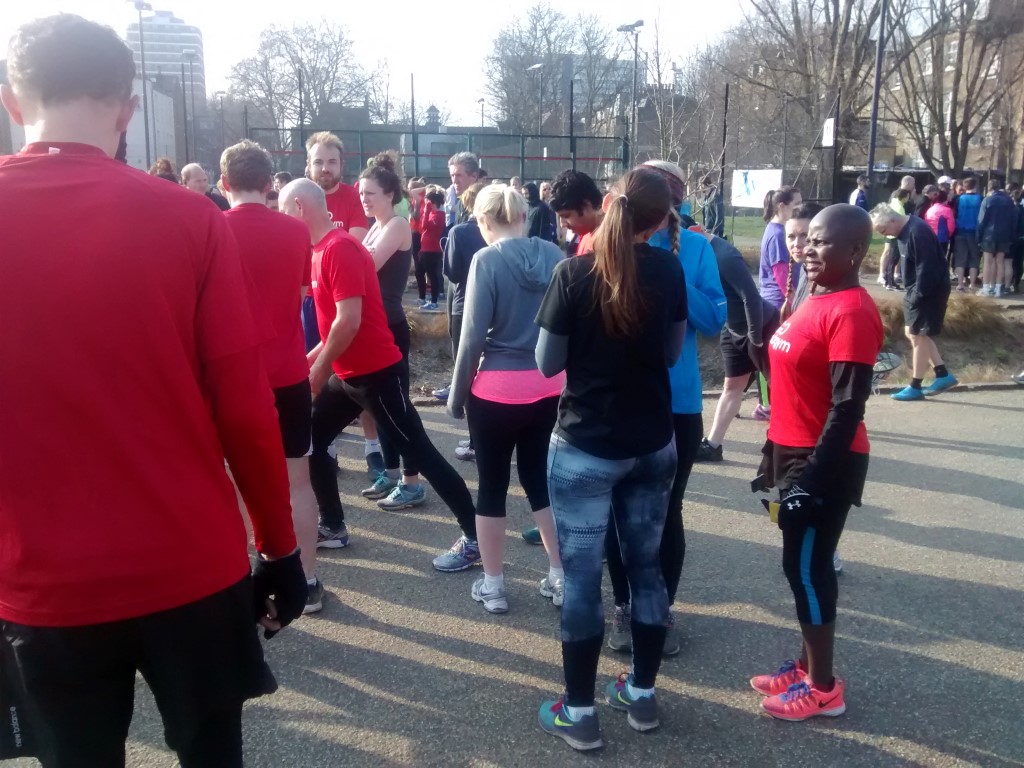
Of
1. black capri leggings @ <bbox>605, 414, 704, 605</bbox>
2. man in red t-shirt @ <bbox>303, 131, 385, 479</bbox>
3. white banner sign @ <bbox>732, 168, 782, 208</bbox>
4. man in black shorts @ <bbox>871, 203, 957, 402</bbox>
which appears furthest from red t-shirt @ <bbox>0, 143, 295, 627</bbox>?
white banner sign @ <bbox>732, 168, 782, 208</bbox>

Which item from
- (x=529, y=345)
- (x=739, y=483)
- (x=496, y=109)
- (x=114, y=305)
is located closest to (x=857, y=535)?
(x=739, y=483)

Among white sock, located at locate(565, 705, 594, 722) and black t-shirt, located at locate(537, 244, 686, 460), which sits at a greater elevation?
black t-shirt, located at locate(537, 244, 686, 460)

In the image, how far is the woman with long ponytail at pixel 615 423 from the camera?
102 inches

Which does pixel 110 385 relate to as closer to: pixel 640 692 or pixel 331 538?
pixel 640 692

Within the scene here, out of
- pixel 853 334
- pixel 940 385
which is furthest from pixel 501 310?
pixel 940 385

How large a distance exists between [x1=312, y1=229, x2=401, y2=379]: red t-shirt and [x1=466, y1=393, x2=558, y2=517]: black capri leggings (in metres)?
0.74

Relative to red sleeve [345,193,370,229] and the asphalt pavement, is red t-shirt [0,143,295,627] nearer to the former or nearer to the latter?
the asphalt pavement

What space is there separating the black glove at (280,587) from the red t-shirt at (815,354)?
5.84 ft

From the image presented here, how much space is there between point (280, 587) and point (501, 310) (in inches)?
72.9

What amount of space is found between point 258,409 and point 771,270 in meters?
5.64

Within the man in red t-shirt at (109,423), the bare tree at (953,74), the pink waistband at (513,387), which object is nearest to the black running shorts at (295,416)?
the pink waistband at (513,387)

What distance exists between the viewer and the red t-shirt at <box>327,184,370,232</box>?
546cm

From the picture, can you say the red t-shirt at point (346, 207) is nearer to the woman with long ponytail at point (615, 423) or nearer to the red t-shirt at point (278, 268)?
the red t-shirt at point (278, 268)

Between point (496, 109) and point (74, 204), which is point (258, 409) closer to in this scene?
point (74, 204)
